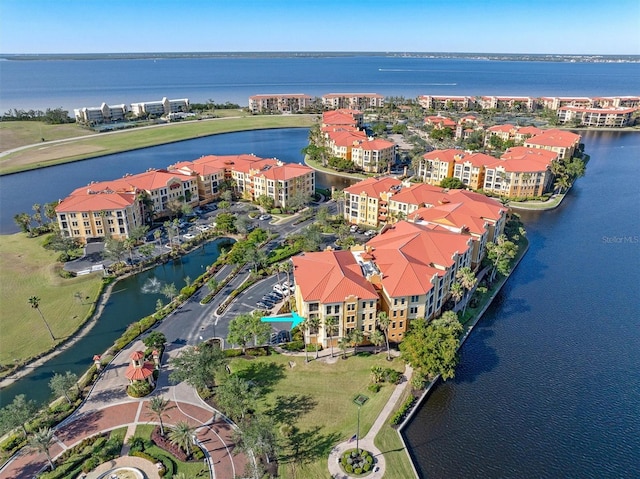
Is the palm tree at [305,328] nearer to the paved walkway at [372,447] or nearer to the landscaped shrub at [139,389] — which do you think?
the paved walkway at [372,447]

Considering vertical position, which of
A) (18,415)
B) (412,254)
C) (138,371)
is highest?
(412,254)

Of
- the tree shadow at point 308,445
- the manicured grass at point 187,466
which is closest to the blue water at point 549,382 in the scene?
the tree shadow at point 308,445

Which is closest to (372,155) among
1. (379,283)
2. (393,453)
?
(379,283)

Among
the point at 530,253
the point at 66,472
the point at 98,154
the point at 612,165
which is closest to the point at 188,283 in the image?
the point at 66,472

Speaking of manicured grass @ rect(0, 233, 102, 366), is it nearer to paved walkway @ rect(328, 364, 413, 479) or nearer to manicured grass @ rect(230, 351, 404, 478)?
manicured grass @ rect(230, 351, 404, 478)

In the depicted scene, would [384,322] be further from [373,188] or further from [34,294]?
[34,294]

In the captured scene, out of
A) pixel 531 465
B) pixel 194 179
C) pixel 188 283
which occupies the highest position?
pixel 194 179

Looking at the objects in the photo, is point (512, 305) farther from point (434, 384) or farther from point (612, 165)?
point (612, 165)
